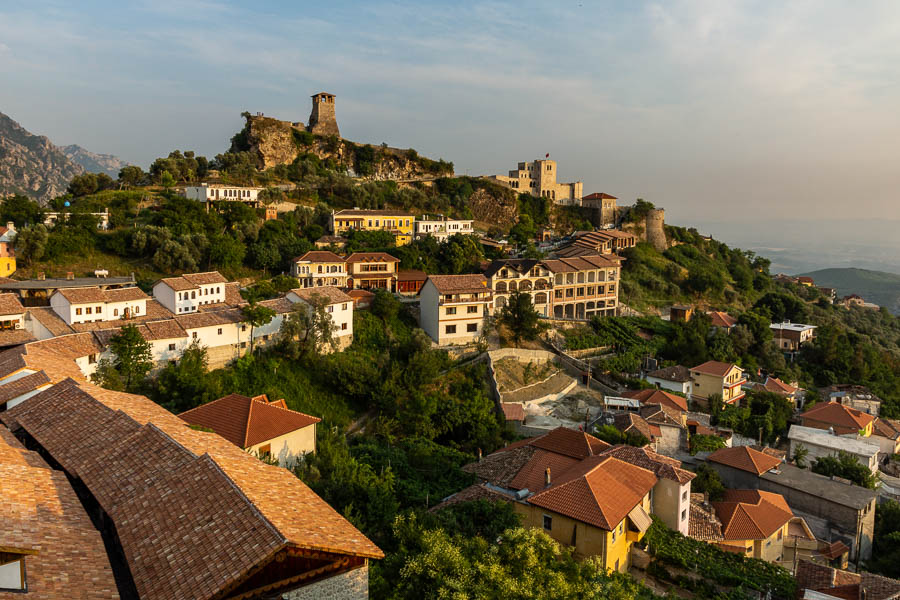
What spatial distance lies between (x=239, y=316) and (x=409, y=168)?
4510 centimetres

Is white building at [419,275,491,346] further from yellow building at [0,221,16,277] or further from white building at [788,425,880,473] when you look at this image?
yellow building at [0,221,16,277]

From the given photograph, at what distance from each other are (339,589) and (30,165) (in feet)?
573

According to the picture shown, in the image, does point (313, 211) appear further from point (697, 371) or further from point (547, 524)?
point (547, 524)

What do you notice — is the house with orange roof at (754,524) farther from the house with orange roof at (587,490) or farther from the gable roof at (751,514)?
the house with orange roof at (587,490)

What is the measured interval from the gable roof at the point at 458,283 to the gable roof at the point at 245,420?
15.5 meters

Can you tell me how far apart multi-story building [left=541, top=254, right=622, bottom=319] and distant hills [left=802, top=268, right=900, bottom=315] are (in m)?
103

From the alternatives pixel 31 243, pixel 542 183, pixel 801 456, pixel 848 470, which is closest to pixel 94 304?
pixel 31 243

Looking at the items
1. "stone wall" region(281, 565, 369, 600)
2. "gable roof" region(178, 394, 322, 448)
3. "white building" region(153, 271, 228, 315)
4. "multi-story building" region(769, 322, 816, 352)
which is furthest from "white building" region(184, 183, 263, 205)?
"multi-story building" region(769, 322, 816, 352)

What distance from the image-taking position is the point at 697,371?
3559 centimetres

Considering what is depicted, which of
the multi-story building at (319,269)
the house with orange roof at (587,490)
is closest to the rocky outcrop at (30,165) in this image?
the multi-story building at (319,269)

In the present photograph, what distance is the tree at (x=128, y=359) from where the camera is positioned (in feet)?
75.7

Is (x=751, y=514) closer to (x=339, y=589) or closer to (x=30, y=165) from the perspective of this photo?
(x=339, y=589)

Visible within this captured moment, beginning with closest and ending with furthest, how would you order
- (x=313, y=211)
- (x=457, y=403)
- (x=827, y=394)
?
1. (x=457, y=403)
2. (x=827, y=394)
3. (x=313, y=211)

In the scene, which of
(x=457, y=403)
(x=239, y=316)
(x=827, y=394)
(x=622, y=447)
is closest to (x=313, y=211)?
(x=239, y=316)
